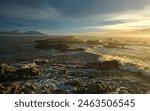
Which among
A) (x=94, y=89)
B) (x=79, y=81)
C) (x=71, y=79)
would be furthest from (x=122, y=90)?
(x=71, y=79)

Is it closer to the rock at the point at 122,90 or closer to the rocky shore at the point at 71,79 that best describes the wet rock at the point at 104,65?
the rocky shore at the point at 71,79

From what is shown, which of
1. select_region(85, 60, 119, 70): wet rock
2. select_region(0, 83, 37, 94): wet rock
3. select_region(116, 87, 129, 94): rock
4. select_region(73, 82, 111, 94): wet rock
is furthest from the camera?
select_region(85, 60, 119, 70): wet rock

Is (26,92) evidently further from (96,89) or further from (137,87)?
(137,87)

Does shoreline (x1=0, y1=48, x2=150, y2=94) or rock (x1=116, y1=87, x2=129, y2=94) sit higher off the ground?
shoreline (x1=0, y1=48, x2=150, y2=94)

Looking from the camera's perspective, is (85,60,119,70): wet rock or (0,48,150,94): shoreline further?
(85,60,119,70): wet rock

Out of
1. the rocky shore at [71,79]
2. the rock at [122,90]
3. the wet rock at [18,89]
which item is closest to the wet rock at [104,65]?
the rocky shore at [71,79]

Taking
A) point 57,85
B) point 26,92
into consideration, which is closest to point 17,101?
point 26,92

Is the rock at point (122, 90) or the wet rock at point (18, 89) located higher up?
the wet rock at point (18, 89)

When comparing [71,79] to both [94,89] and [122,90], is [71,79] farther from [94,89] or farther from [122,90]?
[122,90]

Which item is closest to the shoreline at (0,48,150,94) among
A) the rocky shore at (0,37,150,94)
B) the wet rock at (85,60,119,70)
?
the rocky shore at (0,37,150,94)

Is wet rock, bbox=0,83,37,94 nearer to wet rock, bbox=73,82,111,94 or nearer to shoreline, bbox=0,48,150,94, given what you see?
shoreline, bbox=0,48,150,94

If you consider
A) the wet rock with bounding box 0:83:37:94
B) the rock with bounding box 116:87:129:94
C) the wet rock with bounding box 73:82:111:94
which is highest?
the wet rock with bounding box 0:83:37:94
